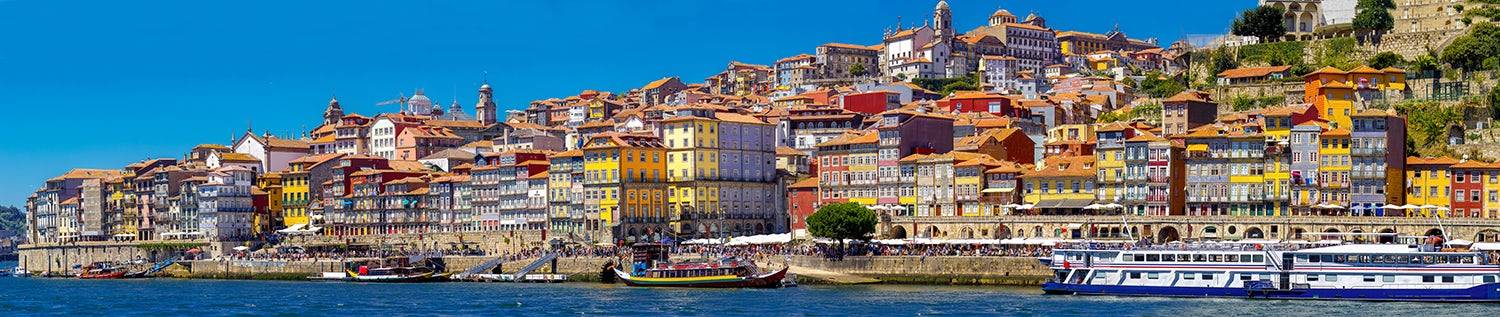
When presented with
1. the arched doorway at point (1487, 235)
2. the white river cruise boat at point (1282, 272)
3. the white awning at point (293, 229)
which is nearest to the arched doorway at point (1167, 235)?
the arched doorway at point (1487, 235)

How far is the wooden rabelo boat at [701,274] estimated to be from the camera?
74875mm

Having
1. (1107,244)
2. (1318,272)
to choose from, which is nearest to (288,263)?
(1107,244)

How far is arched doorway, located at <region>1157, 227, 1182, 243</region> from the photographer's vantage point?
260 ft

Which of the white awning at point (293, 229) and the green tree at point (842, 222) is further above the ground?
the green tree at point (842, 222)

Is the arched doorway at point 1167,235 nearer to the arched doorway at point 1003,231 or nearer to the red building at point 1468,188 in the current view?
the arched doorway at point 1003,231

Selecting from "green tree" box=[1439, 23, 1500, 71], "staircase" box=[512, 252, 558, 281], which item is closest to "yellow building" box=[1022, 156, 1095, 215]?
"staircase" box=[512, 252, 558, 281]

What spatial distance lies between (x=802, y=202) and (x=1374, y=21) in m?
29.8

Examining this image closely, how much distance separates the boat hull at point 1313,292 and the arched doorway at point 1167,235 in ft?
45.9

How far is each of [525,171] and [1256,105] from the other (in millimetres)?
34785

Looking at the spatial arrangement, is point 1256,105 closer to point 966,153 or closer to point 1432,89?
point 1432,89

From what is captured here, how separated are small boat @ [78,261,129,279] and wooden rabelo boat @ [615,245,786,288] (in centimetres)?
3668

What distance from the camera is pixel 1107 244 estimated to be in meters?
73.2

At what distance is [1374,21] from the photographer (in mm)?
100688

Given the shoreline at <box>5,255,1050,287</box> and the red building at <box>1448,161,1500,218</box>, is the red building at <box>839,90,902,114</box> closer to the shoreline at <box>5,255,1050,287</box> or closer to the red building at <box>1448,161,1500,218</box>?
the shoreline at <box>5,255,1050,287</box>
